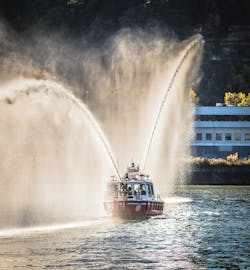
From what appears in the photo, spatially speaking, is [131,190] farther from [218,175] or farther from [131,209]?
[218,175]

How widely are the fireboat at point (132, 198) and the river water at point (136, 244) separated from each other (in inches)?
43.1

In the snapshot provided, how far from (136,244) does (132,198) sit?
1575cm

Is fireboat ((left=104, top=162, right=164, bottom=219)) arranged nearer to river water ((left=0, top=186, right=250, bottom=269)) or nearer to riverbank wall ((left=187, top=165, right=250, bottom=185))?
river water ((left=0, top=186, right=250, bottom=269))

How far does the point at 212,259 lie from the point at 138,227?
15.2 metres

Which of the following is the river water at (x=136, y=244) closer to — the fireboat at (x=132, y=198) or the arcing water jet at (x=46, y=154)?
the fireboat at (x=132, y=198)

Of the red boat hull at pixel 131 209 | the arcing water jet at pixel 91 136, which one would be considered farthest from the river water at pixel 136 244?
the arcing water jet at pixel 91 136

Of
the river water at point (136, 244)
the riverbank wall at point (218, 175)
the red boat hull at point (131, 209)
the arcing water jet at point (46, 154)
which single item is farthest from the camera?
the riverbank wall at point (218, 175)

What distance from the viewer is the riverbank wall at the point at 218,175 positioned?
16075 cm

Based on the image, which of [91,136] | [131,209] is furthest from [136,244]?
[91,136]

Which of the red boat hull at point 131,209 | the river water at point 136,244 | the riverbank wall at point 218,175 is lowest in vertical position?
the river water at point 136,244

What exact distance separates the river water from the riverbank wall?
71.2 m

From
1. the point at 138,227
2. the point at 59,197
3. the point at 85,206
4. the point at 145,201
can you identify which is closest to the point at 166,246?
the point at 138,227

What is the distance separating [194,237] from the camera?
2857 inches

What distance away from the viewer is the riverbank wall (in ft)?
527
